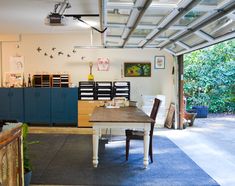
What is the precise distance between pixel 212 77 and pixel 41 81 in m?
6.02

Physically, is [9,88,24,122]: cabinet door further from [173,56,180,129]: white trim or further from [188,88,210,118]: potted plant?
[188,88,210,118]: potted plant

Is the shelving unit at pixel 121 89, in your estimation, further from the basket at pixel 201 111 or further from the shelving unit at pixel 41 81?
the basket at pixel 201 111

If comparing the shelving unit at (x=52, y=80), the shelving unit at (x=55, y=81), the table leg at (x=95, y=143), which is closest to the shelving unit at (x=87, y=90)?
the shelving unit at (x=52, y=80)

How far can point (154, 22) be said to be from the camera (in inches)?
169

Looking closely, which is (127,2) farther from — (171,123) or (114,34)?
(171,123)

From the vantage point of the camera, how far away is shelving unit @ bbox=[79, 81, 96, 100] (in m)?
7.52

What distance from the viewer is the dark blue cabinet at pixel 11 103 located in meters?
7.68

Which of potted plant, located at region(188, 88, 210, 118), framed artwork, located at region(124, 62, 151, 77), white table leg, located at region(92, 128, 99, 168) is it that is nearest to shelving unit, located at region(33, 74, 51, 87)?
framed artwork, located at region(124, 62, 151, 77)

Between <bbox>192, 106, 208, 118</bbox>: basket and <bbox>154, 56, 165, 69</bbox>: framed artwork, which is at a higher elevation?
<bbox>154, 56, 165, 69</bbox>: framed artwork

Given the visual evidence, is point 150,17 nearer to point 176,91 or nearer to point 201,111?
point 176,91

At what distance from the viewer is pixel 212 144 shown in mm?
5953

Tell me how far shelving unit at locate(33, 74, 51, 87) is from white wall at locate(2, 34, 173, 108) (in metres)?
0.33

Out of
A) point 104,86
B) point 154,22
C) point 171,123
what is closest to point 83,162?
point 154,22

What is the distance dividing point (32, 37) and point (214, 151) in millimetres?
5709
